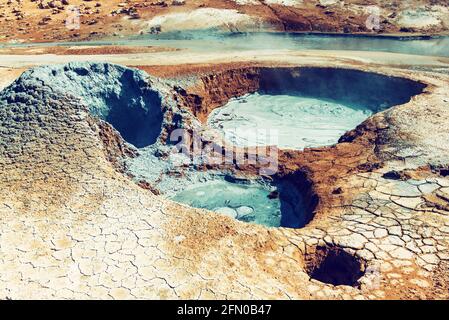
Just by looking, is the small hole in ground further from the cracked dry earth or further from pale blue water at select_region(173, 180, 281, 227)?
pale blue water at select_region(173, 180, 281, 227)

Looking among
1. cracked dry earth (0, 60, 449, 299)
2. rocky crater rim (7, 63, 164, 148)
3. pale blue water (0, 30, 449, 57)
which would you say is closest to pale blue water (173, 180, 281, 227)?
cracked dry earth (0, 60, 449, 299)

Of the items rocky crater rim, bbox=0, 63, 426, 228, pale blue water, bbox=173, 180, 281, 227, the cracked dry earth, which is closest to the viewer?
the cracked dry earth

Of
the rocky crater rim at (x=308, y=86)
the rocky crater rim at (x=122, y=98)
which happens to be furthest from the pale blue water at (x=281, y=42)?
the rocky crater rim at (x=122, y=98)

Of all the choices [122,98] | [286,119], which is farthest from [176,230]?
[286,119]

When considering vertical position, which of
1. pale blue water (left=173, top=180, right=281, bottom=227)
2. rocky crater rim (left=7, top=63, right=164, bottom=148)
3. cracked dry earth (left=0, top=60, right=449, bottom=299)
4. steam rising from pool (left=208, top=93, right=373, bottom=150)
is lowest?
pale blue water (left=173, top=180, right=281, bottom=227)

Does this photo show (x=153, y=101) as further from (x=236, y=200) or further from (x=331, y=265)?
(x=331, y=265)

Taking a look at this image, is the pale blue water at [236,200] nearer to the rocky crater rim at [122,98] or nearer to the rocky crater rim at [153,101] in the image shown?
the rocky crater rim at [153,101]
